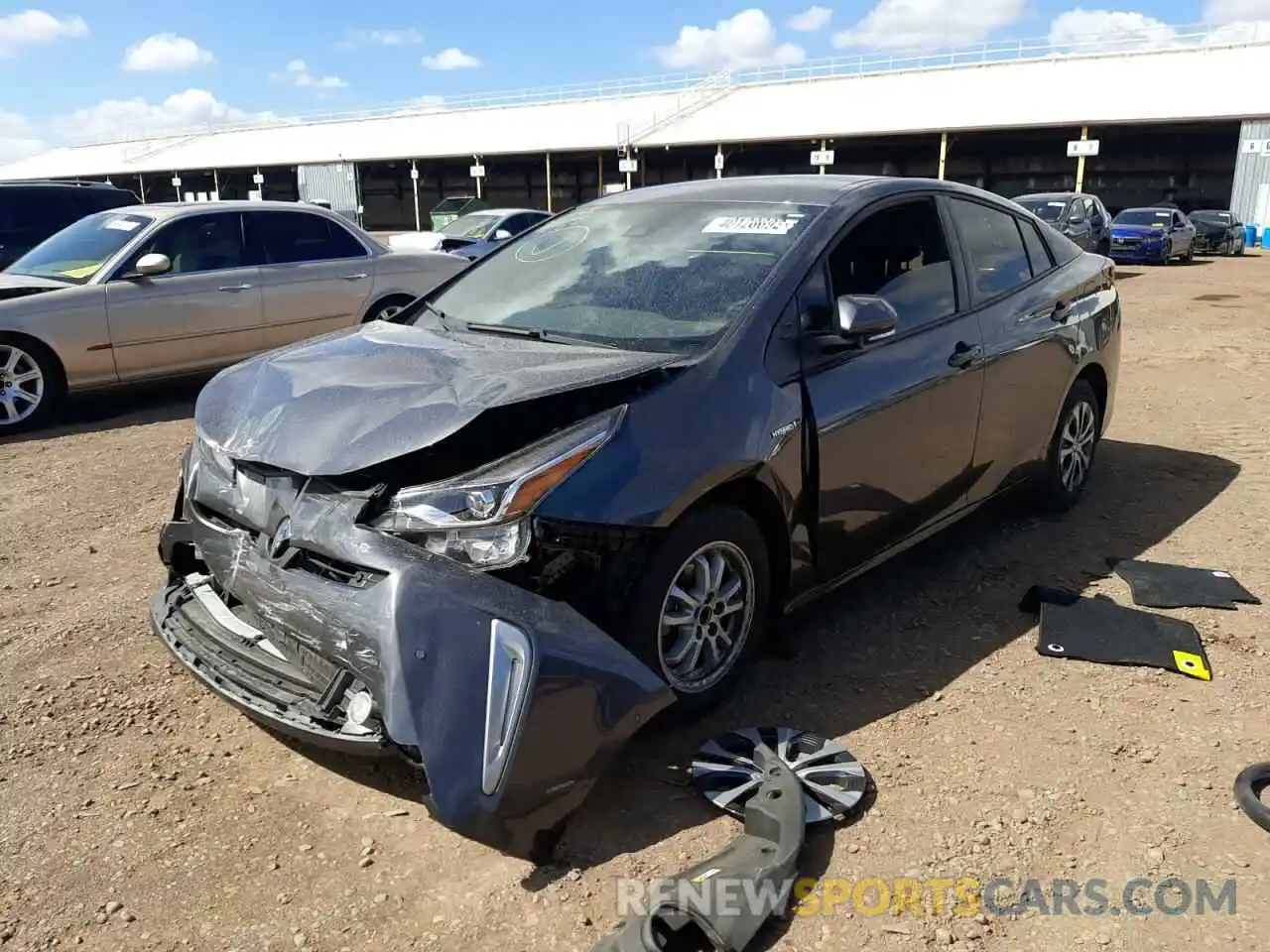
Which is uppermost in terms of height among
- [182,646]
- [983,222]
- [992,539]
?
[983,222]

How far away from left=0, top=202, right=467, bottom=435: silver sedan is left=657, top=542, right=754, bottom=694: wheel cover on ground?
611cm

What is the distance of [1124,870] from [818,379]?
1.75 m

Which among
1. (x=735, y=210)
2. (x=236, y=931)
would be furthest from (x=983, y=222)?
(x=236, y=931)

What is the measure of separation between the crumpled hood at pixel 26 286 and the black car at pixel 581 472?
4730 mm

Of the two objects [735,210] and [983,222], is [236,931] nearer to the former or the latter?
[735,210]

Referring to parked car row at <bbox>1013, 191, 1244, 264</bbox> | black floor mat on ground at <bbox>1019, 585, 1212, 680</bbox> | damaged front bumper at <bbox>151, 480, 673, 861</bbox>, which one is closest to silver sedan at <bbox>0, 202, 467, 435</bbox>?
damaged front bumper at <bbox>151, 480, 673, 861</bbox>

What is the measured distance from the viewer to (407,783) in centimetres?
297

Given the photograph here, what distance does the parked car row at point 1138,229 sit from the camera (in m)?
19.3

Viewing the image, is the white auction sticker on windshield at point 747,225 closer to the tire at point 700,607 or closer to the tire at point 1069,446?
the tire at point 700,607

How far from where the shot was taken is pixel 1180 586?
4371 mm

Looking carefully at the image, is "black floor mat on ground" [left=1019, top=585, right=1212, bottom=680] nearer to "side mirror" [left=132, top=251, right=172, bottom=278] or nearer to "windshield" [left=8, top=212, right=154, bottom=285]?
"side mirror" [left=132, top=251, right=172, bottom=278]

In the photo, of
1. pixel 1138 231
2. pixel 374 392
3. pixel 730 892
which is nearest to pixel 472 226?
pixel 374 392

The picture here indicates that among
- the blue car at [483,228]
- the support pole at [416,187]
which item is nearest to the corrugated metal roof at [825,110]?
the support pole at [416,187]

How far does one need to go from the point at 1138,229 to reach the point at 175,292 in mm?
22545
